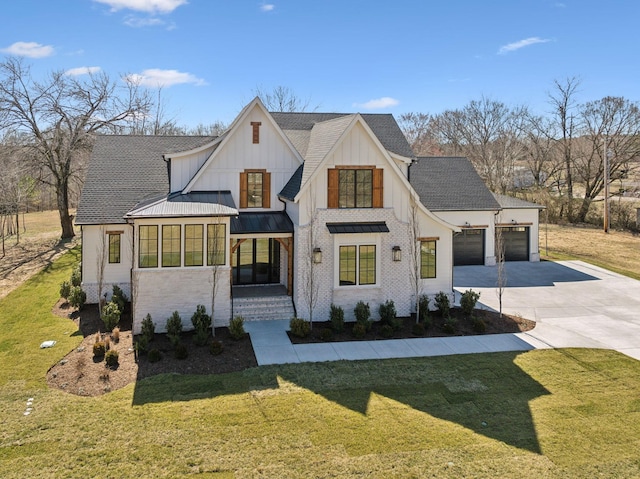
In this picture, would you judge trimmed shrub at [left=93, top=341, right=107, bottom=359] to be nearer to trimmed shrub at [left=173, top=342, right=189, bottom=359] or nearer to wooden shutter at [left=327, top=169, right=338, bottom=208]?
trimmed shrub at [left=173, top=342, right=189, bottom=359]

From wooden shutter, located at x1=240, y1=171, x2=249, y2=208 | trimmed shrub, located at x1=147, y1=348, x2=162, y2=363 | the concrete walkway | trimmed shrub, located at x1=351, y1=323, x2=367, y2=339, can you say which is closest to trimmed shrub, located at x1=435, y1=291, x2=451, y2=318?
the concrete walkway

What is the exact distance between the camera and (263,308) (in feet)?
59.2

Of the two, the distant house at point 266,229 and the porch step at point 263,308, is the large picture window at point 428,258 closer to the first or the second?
the distant house at point 266,229

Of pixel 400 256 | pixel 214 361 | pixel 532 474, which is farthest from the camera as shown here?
pixel 400 256

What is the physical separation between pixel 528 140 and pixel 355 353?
50171 mm

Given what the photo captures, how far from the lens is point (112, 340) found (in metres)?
15.7

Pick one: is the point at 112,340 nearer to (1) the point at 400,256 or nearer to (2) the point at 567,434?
(1) the point at 400,256

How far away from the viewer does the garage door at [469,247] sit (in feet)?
91.4

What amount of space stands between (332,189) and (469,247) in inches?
525

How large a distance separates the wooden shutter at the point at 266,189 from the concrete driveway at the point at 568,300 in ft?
32.4

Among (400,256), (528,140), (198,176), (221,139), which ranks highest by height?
(528,140)

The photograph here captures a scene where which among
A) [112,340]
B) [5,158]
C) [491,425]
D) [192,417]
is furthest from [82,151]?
[491,425]

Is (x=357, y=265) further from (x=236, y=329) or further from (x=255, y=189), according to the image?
(x=255, y=189)

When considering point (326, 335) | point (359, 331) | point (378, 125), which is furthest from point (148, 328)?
point (378, 125)
